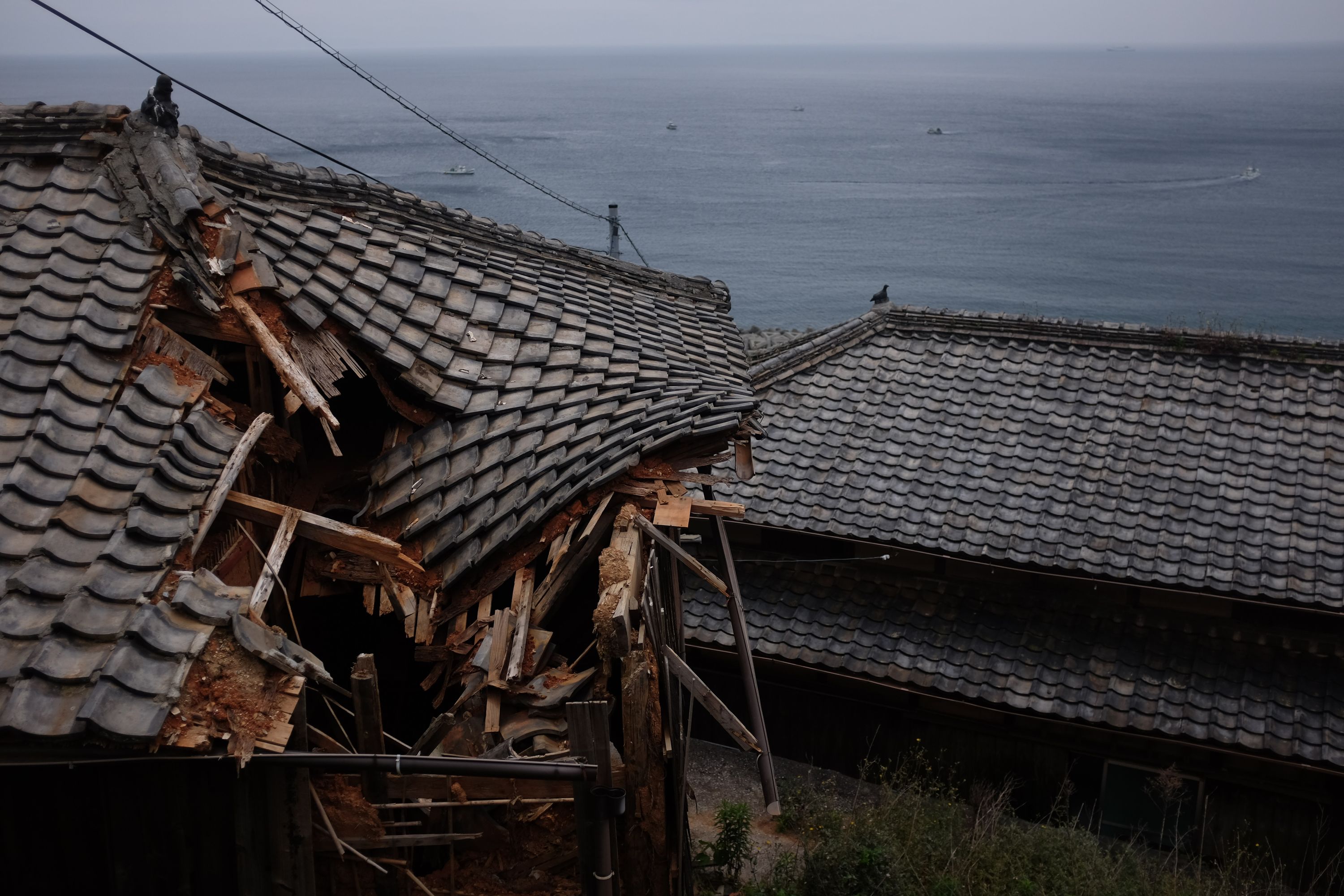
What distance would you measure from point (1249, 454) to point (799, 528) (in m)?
6.47

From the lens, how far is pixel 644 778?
574 centimetres

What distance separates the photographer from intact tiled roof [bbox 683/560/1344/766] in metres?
11.8

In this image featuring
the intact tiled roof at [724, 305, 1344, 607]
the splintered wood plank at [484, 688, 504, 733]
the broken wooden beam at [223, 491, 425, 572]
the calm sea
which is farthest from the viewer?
the calm sea

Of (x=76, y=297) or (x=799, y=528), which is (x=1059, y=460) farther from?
(x=76, y=297)

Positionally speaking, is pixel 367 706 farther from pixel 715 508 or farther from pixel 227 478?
pixel 715 508

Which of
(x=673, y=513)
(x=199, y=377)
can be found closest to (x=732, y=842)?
(x=673, y=513)

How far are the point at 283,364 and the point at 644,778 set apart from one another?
3.60 metres

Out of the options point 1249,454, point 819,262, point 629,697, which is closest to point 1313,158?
point 819,262

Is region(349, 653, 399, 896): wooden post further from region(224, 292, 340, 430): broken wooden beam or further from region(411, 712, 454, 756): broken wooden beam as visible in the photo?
region(224, 292, 340, 430): broken wooden beam

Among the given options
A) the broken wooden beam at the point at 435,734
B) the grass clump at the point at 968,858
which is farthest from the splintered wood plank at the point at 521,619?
the grass clump at the point at 968,858

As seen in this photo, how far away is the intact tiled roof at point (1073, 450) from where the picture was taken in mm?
12961

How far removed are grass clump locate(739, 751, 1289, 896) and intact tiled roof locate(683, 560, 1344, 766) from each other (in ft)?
4.54

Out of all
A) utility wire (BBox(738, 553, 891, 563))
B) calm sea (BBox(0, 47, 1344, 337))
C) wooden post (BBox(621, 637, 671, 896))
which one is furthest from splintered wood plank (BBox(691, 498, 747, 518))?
calm sea (BBox(0, 47, 1344, 337))

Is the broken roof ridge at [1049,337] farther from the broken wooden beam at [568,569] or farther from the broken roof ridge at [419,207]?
the broken wooden beam at [568,569]
